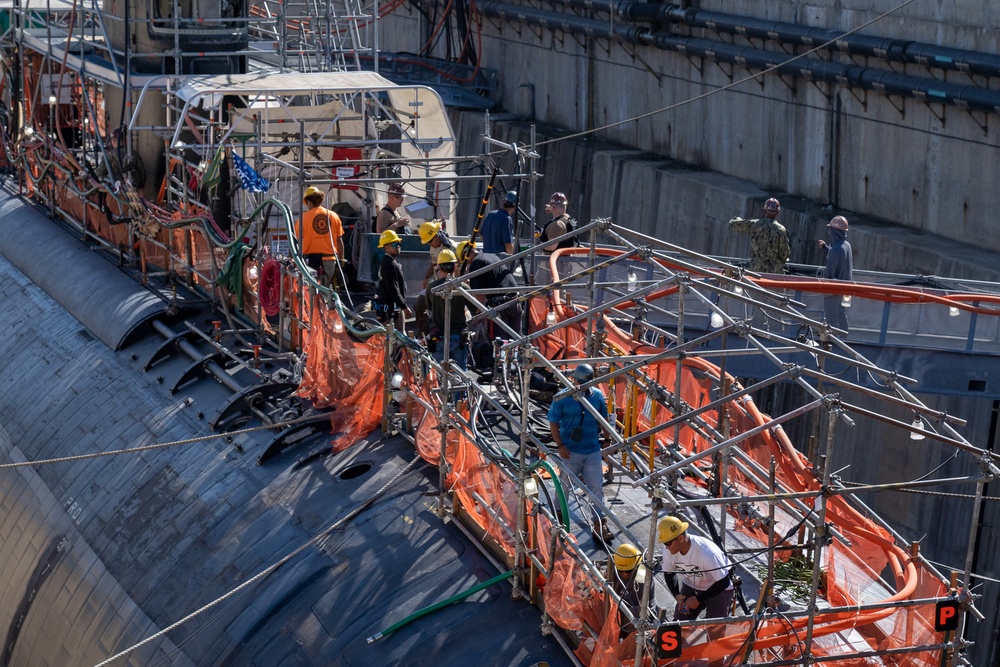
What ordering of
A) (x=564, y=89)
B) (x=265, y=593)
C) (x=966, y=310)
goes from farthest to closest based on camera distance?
1. (x=564, y=89)
2. (x=966, y=310)
3. (x=265, y=593)

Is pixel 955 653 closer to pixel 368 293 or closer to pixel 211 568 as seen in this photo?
pixel 211 568

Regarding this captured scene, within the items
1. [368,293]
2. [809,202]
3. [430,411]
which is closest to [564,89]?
[809,202]

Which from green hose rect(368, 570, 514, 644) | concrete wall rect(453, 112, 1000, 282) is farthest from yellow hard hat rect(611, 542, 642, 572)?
concrete wall rect(453, 112, 1000, 282)

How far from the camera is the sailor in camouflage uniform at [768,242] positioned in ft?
67.7

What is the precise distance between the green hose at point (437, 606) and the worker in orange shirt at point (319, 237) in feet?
21.1

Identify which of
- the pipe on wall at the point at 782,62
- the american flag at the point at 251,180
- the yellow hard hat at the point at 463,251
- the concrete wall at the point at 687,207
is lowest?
the concrete wall at the point at 687,207

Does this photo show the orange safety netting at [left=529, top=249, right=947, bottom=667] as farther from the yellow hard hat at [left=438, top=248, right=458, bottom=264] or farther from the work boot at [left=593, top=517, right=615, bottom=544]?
the yellow hard hat at [left=438, top=248, right=458, bottom=264]

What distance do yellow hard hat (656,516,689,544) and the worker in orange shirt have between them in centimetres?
785

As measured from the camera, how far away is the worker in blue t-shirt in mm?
12906

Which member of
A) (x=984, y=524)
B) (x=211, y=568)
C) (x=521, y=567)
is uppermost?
(x=521, y=567)

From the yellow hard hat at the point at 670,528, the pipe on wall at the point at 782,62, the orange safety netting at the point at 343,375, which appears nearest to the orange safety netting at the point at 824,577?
the yellow hard hat at the point at 670,528

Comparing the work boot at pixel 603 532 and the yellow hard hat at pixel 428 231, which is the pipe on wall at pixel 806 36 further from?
the work boot at pixel 603 532

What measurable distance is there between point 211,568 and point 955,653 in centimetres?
760

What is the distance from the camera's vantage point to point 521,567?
12445 mm
